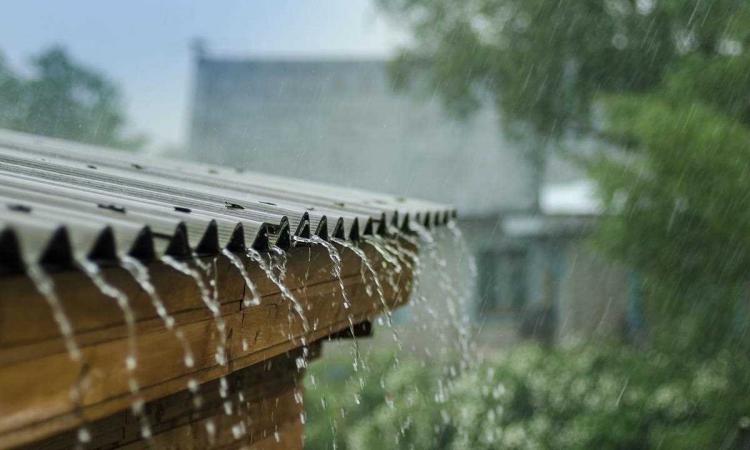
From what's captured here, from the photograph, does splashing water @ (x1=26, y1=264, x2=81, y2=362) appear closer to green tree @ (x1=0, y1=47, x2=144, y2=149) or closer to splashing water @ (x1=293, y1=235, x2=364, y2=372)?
splashing water @ (x1=293, y1=235, x2=364, y2=372)

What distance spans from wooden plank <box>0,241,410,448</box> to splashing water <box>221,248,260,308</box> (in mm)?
17

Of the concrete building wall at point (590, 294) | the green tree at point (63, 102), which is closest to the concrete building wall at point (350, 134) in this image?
the concrete building wall at point (590, 294)

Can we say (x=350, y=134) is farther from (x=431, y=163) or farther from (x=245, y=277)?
(x=245, y=277)

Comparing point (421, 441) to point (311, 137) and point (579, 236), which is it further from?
point (311, 137)

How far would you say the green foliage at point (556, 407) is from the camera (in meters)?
8.64

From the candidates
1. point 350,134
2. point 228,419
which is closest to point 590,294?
point 350,134

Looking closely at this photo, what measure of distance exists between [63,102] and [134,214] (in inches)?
1004

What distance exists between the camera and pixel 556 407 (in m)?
9.48

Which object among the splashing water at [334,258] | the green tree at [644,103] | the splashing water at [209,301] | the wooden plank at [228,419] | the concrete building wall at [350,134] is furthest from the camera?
the concrete building wall at [350,134]

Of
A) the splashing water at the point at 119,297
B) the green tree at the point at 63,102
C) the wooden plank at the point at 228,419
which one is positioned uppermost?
the splashing water at the point at 119,297

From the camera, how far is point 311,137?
19.3 m

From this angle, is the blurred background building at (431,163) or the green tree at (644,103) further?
the blurred background building at (431,163)

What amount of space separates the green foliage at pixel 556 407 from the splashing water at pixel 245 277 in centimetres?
646

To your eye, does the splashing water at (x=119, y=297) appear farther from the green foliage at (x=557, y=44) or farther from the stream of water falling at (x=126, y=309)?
the green foliage at (x=557, y=44)
